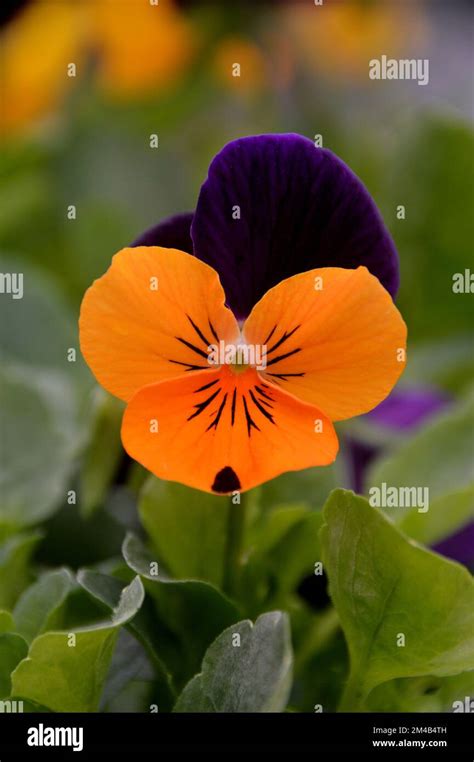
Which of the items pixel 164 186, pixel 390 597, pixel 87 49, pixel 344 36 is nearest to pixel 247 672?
pixel 390 597

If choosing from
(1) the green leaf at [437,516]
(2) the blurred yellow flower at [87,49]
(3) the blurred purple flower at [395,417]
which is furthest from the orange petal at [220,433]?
(2) the blurred yellow flower at [87,49]

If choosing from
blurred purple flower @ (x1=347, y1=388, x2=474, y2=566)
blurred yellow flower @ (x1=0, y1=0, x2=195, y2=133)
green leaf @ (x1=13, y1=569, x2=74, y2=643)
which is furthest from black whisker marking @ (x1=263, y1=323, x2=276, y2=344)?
blurred yellow flower @ (x1=0, y1=0, x2=195, y2=133)

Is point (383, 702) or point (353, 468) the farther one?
point (353, 468)

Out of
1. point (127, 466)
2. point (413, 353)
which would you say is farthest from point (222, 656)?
point (413, 353)

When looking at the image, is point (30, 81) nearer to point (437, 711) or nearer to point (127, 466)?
point (127, 466)

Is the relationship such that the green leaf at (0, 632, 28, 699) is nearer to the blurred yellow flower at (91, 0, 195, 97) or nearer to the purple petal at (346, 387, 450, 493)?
the purple petal at (346, 387, 450, 493)
